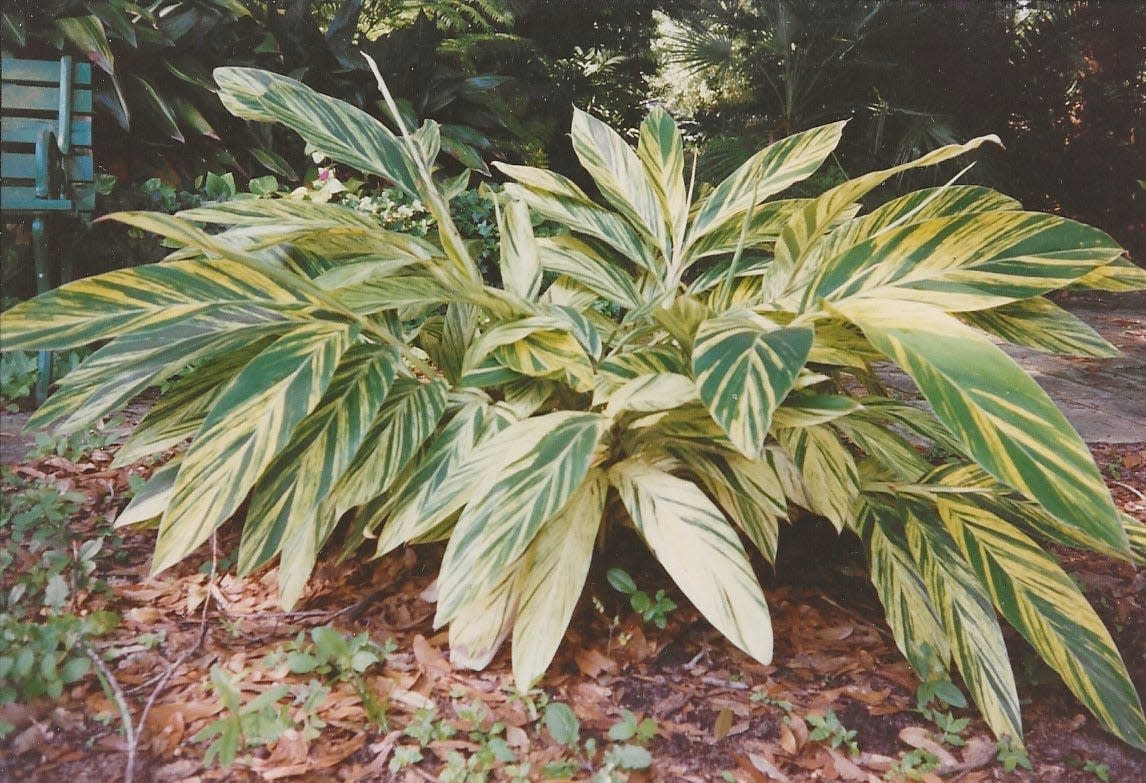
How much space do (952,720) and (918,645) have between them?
111mm

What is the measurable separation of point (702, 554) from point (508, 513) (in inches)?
10.6

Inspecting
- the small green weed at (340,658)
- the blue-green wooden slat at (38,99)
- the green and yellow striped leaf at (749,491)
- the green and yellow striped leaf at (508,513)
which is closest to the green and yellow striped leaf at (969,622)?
the green and yellow striped leaf at (749,491)

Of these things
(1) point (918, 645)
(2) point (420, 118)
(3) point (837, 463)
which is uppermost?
(2) point (420, 118)

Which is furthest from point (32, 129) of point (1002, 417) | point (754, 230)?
point (1002, 417)

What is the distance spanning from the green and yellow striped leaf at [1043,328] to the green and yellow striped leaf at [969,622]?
1.08ft

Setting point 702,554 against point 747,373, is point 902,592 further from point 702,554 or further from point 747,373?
point 747,373

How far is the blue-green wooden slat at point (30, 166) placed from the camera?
87.8 inches

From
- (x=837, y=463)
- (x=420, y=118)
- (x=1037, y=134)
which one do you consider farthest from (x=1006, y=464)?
(x=1037, y=134)

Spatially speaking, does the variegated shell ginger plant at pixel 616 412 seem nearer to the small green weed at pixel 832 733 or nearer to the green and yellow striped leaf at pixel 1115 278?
the green and yellow striped leaf at pixel 1115 278

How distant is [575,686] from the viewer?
3.92 ft

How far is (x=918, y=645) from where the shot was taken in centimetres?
122

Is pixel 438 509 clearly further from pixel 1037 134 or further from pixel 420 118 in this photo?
pixel 1037 134

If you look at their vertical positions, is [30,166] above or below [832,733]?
above

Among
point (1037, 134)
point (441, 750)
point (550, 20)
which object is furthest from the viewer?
point (1037, 134)
